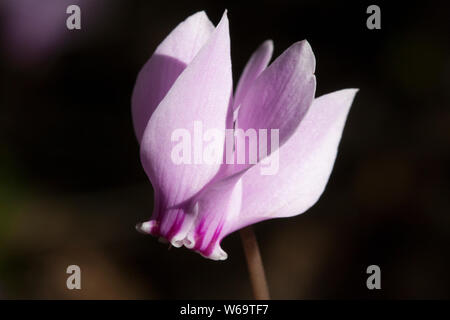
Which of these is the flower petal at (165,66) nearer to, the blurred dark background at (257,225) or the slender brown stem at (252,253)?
the slender brown stem at (252,253)

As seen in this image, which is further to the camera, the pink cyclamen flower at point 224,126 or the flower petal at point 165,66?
the flower petal at point 165,66

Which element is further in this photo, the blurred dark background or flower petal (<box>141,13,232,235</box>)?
the blurred dark background

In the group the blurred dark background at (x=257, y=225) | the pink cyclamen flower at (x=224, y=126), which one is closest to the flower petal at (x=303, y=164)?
the pink cyclamen flower at (x=224, y=126)

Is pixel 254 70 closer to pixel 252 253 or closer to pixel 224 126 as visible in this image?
pixel 224 126

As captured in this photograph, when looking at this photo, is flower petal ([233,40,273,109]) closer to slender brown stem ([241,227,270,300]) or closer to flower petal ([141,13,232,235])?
flower petal ([141,13,232,235])

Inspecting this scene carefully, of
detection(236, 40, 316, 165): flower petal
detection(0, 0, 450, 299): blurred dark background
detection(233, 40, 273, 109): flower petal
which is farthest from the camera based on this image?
detection(0, 0, 450, 299): blurred dark background

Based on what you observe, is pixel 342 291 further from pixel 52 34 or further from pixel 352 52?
pixel 52 34

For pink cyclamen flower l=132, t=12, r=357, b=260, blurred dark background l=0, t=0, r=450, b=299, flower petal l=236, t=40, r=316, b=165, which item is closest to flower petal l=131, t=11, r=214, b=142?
pink cyclamen flower l=132, t=12, r=357, b=260
